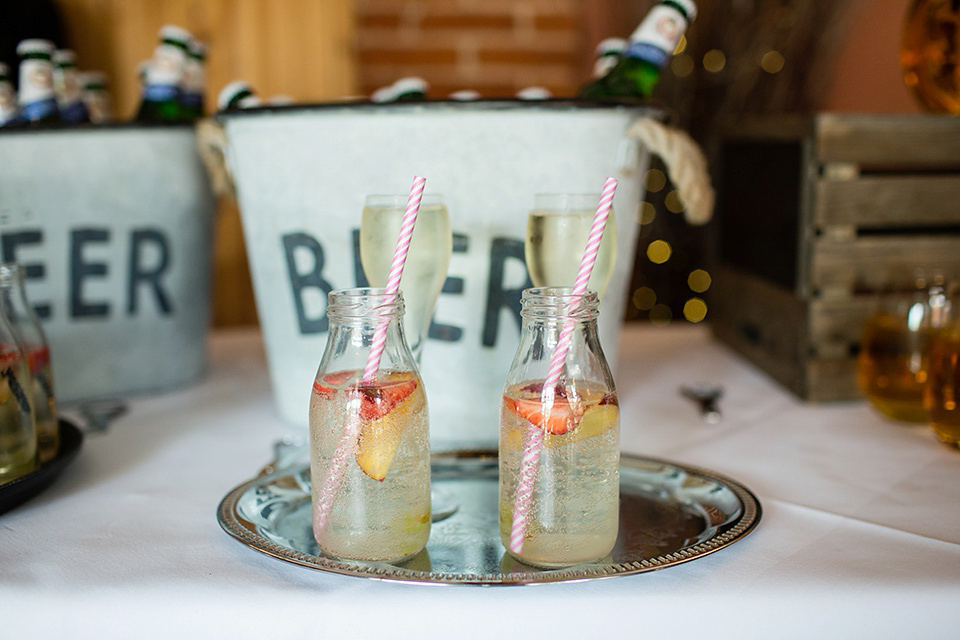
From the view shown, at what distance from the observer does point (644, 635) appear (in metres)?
0.55

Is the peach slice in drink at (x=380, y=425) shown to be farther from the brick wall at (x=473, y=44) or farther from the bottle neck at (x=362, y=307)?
the brick wall at (x=473, y=44)

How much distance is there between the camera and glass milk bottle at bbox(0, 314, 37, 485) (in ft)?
2.27

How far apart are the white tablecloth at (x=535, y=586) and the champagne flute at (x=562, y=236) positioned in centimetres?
23

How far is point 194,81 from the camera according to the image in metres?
1.19

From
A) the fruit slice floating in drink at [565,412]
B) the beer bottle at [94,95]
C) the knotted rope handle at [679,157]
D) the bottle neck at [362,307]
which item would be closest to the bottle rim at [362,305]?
the bottle neck at [362,307]

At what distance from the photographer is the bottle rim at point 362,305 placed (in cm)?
59

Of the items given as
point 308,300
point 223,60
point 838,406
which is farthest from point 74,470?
point 223,60

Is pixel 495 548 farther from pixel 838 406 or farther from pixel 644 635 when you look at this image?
pixel 838 406

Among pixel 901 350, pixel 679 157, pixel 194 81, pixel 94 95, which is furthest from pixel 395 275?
pixel 94 95

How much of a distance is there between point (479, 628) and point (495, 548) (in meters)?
0.10

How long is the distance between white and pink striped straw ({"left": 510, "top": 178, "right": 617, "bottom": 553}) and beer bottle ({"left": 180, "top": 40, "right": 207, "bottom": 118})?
736 millimetres

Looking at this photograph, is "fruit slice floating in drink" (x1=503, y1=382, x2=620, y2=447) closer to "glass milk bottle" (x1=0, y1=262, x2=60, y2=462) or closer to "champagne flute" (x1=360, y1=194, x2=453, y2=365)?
"champagne flute" (x1=360, y1=194, x2=453, y2=365)

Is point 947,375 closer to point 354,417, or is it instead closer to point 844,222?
point 844,222

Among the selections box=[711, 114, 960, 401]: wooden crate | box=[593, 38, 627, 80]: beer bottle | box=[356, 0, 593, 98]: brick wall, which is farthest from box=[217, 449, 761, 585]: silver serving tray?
box=[356, 0, 593, 98]: brick wall
